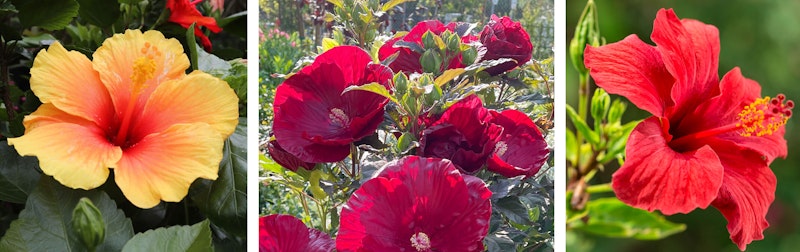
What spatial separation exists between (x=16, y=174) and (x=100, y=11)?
0.14m

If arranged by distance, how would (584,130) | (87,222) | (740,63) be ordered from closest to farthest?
(87,222) → (584,130) → (740,63)

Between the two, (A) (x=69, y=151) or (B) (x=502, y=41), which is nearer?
(A) (x=69, y=151)

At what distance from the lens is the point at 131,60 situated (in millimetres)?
454

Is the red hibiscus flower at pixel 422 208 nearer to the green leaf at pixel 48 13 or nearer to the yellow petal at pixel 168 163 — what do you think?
the yellow petal at pixel 168 163

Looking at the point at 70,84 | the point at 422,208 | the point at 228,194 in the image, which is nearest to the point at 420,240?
the point at 422,208

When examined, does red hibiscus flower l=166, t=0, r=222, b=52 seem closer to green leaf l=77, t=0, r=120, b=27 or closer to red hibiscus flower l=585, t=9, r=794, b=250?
green leaf l=77, t=0, r=120, b=27

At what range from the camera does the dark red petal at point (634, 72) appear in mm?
470

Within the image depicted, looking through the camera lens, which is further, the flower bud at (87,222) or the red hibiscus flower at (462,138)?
the red hibiscus flower at (462,138)

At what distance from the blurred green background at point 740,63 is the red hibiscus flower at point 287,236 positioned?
0.60ft

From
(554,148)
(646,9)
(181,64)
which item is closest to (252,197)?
(181,64)

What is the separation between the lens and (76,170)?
0.40 m

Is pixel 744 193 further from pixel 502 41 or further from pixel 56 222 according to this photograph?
pixel 56 222

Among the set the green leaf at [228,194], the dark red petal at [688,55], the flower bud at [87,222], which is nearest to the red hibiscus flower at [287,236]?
the green leaf at [228,194]

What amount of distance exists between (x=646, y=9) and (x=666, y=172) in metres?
0.16
